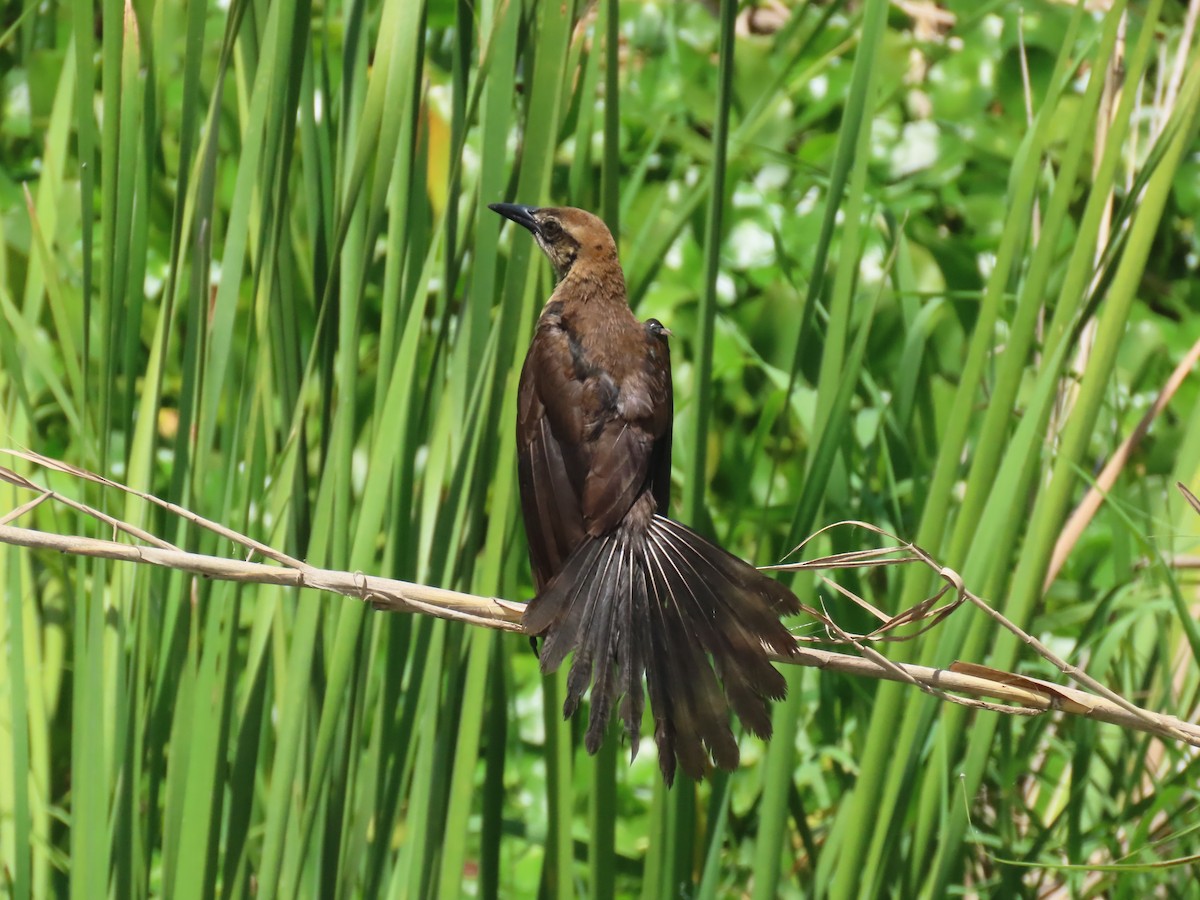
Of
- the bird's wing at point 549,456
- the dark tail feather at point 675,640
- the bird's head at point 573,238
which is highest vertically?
the bird's head at point 573,238

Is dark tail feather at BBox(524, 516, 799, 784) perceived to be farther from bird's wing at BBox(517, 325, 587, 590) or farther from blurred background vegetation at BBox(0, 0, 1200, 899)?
bird's wing at BBox(517, 325, 587, 590)

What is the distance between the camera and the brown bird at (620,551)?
1286 millimetres

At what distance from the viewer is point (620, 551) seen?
5.22 ft

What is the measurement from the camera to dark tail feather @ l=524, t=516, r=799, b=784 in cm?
127

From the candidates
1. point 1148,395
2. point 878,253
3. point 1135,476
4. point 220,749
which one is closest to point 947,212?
point 878,253

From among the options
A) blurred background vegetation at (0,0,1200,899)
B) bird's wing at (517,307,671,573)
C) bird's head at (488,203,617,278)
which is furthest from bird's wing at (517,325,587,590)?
blurred background vegetation at (0,0,1200,899)

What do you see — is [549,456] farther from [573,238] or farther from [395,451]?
[395,451]

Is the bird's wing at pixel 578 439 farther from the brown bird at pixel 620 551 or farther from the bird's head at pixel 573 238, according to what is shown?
the bird's head at pixel 573 238

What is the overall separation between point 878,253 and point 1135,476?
1299 mm

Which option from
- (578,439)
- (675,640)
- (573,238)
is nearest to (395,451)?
(675,640)

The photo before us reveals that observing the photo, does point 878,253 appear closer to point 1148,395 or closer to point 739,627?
point 1148,395

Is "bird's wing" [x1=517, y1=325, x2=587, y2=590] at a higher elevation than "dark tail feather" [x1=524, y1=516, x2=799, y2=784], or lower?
higher

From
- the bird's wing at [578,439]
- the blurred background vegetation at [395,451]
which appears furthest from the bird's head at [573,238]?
the blurred background vegetation at [395,451]

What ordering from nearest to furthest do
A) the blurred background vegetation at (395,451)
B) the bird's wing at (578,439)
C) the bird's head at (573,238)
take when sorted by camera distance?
the blurred background vegetation at (395,451), the bird's wing at (578,439), the bird's head at (573,238)
